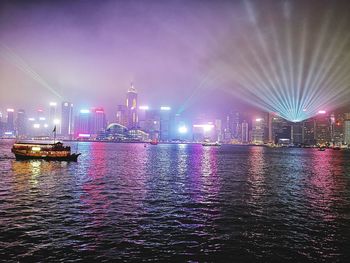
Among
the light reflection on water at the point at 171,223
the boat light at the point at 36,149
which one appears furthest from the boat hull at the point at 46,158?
the light reflection on water at the point at 171,223

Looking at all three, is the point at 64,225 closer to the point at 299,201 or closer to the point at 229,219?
the point at 229,219

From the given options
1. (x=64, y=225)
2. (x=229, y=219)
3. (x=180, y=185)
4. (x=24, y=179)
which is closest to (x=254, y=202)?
(x=229, y=219)

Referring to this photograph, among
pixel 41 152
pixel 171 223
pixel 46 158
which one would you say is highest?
pixel 41 152

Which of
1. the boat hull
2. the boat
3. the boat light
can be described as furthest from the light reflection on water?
the boat light

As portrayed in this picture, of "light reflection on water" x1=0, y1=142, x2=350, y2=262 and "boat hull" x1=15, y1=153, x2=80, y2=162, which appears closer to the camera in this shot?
"light reflection on water" x1=0, y1=142, x2=350, y2=262

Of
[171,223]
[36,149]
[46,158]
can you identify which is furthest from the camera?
[36,149]

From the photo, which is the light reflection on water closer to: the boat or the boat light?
the boat

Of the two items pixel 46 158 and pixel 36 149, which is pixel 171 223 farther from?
pixel 36 149

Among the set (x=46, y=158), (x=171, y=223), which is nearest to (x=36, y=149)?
(x=46, y=158)

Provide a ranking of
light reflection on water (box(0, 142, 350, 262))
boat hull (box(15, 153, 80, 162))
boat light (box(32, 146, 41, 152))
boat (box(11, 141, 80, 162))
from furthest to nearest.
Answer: boat light (box(32, 146, 41, 152)) → boat (box(11, 141, 80, 162)) → boat hull (box(15, 153, 80, 162)) → light reflection on water (box(0, 142, 350, 262))

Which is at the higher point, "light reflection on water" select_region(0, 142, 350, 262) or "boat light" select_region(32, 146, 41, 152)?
"boat light" select_region(32, 146, 41, 152)

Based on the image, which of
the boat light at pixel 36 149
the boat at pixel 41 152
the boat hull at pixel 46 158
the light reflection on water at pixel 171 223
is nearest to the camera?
the light reflection on water at pixel 171 223

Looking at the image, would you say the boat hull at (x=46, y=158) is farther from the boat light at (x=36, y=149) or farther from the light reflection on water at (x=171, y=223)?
the light reflection on water at (x=171, y=223)

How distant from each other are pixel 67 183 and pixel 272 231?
39131 mm
